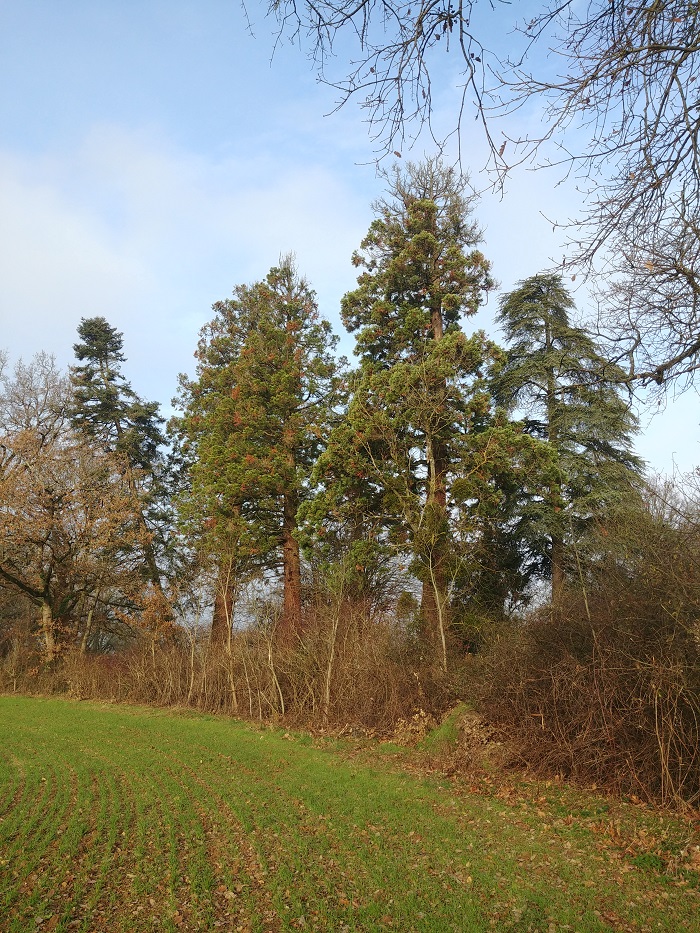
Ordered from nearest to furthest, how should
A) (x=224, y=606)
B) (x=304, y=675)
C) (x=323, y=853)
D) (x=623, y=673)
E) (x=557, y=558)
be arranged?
(x=323, y=853)
(x=623, y=673)
(x=304, y=675)
(x=557, y=558)
(x=224, y=606)

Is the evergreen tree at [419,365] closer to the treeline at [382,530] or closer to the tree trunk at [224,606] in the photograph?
the treeline at [382,530]

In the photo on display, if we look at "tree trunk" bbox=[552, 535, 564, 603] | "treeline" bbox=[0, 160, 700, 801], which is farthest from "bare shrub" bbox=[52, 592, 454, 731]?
"tree trunk" bbox=[552, 535, 564, 603]

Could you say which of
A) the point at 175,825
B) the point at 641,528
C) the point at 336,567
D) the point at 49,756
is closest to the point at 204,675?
the point at 336,567

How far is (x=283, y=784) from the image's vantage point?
930cm

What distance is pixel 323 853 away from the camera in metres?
6.30

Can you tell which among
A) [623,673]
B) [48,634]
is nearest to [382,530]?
[623,673]

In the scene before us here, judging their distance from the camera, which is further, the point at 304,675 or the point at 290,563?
the point at 290,563

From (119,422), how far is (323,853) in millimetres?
26851

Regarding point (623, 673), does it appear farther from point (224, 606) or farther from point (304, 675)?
point (224, 606)

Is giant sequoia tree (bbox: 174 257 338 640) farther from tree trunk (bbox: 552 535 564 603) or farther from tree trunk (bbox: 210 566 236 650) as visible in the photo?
tree trunk (bbox: 552 535 564 603)

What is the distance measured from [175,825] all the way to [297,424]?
16288mm

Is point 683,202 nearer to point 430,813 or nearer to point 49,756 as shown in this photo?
point 430,813

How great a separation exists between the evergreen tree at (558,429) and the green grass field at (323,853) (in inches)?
395

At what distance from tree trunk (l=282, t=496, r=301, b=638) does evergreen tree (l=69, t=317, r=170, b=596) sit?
8624mm
